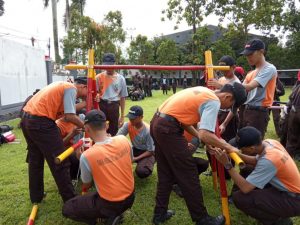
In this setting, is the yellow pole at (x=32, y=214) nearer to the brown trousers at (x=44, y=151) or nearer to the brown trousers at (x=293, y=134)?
the brown trousers at (x=44, y=151)

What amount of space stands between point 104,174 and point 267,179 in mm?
1583

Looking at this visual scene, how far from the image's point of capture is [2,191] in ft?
16.0

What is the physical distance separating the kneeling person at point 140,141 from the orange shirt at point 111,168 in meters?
1.69

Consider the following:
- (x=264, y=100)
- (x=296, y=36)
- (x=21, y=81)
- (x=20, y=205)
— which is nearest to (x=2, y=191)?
(x=20, y=205)

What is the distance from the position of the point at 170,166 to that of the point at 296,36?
1312 inches

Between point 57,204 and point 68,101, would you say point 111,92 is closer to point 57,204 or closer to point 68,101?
point 68,101

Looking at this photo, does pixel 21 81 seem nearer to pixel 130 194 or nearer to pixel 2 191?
pixel 2 191

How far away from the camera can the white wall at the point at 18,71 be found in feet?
40.7

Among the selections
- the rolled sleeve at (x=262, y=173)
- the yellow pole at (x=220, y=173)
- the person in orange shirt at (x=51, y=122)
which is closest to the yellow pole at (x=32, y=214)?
the person in orange shirt at (x=51, y=122)

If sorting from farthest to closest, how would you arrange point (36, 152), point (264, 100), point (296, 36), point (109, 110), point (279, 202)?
1. point (296, 36)
2. point (109, 110)
3. point (264, 100)
4. point (36, 152)
5. point (279, 202)

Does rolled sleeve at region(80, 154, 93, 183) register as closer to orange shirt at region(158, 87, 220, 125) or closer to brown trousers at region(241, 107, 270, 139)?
orange shirt at region(158, 87, 220, 125)

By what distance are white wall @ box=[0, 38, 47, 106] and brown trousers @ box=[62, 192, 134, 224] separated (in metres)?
9.97

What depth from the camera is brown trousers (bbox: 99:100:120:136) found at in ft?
19.6

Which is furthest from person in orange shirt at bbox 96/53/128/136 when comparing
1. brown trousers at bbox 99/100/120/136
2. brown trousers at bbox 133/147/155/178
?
brown trousers at bbox 133/147/155/178
